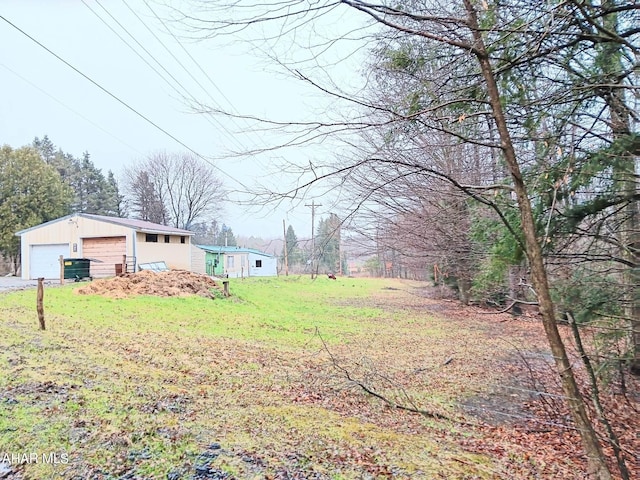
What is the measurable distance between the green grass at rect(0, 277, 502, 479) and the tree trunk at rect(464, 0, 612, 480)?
2.93ft

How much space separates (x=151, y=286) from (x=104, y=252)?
7.68 meters

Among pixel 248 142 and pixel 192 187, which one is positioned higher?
pixel 192 187

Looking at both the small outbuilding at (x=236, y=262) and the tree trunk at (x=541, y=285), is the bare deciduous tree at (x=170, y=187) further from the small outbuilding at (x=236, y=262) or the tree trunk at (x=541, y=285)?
the tree trunk at (x=541, y=285)

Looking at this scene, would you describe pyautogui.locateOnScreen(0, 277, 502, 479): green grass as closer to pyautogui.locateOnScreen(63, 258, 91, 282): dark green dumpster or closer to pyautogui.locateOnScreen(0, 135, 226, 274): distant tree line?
pyautogui.locateOnScreen(63, 258, 91, 282): dark green dumpster

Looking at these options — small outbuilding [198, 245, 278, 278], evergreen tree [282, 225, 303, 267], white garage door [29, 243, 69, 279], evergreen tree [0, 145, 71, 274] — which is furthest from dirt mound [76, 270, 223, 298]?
evergreen tree [0, 145, 71, 274]

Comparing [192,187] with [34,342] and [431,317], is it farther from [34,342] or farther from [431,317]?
[34,342]

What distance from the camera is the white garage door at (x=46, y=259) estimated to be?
1745cm

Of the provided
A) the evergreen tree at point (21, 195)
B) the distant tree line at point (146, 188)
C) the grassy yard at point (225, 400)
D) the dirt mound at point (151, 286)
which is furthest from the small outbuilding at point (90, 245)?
A: the grassy yard at point (225, 400)

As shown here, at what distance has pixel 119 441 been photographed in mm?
2600

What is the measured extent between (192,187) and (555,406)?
33422 millimetres

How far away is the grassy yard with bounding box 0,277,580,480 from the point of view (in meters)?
2.51

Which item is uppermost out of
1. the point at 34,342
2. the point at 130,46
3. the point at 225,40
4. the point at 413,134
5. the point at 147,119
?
the point at 130,46

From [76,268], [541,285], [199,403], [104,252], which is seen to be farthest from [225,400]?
[104,252]

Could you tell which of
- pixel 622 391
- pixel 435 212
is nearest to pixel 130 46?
pixel 435 212
